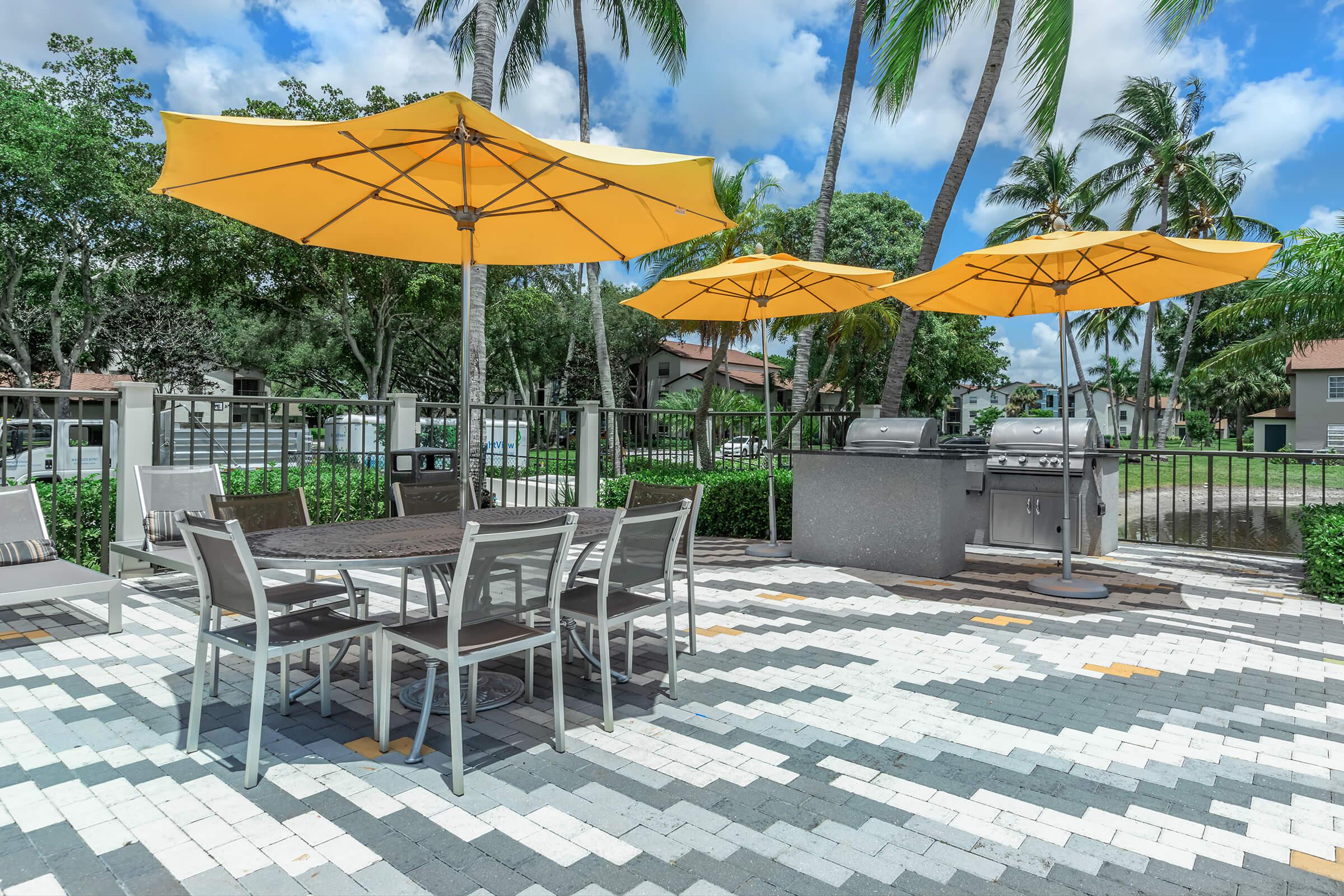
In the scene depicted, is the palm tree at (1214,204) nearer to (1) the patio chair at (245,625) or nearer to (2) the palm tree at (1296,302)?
(2) the palm tree at (1296,302)

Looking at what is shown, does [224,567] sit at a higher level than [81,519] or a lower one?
higher

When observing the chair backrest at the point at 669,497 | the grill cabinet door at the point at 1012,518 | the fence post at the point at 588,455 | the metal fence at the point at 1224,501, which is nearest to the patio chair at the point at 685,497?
the chair backrest at the point at 669,497

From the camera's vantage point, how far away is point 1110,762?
2.94 meters

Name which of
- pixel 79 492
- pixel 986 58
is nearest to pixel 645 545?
pixel 79 492

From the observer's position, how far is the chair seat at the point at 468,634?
2807mm

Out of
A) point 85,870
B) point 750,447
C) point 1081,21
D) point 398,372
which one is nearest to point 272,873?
point 85,870

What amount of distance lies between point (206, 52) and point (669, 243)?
34.4 meters

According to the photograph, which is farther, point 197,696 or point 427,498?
point 427,498

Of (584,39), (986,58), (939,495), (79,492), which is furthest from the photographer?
(584,39)

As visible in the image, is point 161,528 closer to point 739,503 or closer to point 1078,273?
point 739,503

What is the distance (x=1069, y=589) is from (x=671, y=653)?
390 centimetres

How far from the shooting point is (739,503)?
8.95m

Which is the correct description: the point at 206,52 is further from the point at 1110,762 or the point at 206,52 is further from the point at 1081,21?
the point at 1110,762

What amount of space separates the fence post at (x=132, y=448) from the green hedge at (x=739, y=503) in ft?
15.0
